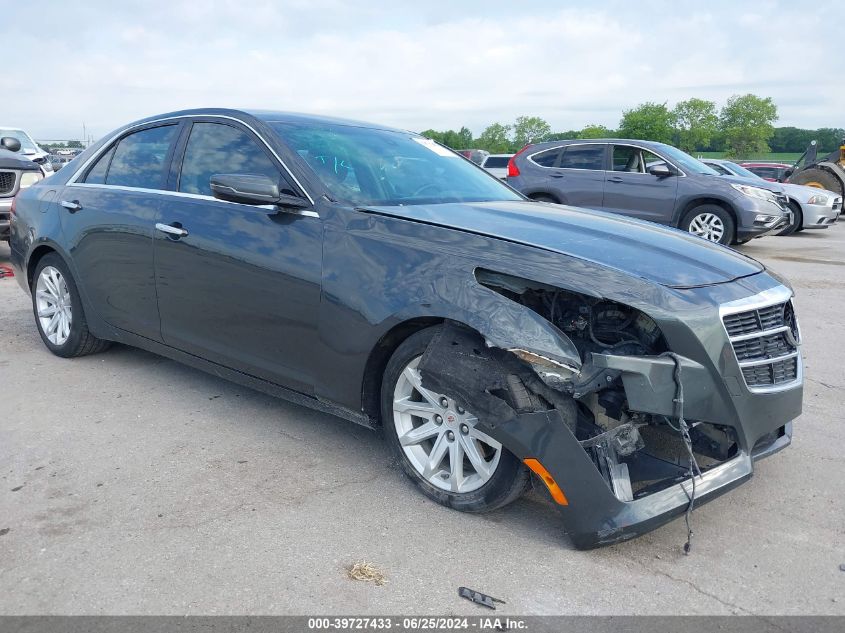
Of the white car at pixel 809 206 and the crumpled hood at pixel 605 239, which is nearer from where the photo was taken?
the crumpled hood at pixel 605 239

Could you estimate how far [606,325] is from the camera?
10.1 ft

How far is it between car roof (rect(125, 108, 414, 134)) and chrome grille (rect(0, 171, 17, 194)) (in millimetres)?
5774

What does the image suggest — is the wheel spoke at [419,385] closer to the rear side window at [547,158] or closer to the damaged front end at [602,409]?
the damaged front end at [602,409]

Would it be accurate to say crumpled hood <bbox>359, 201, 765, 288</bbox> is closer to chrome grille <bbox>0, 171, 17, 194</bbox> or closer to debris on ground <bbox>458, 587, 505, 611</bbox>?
debris on ground <bbox>458, 587, 505, 611</bbox>

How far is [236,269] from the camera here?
390 centimetres

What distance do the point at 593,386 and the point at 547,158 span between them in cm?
1056

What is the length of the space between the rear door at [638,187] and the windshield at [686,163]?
0.23 m

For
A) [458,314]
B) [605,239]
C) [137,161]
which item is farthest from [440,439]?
[137,161]

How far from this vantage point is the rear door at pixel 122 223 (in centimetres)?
449

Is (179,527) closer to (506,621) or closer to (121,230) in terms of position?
(506,621)

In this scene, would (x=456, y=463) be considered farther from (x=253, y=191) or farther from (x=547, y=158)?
(x=547, y=158)

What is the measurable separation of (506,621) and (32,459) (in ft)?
8.39

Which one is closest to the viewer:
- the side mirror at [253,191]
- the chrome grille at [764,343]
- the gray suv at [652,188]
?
the chrome grille at [764,343]

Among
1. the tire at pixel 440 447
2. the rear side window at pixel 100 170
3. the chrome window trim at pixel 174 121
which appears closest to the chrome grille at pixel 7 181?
the chrome window trim at pixel 174 121
